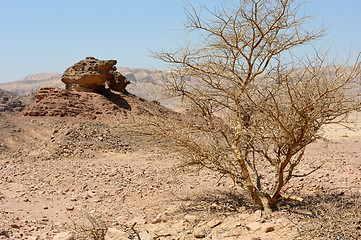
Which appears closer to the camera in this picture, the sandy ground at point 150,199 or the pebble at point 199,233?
the pebble at point 199,233

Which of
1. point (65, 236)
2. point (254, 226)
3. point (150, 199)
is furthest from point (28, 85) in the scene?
point (254, 226)

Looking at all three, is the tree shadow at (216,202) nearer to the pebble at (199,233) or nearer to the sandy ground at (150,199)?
the sandy ground at (150,199)

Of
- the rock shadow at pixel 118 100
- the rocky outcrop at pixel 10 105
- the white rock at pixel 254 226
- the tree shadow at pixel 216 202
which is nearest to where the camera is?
the white rock at pixel 254 226

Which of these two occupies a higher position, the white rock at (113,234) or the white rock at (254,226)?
the white rock at (254,226)

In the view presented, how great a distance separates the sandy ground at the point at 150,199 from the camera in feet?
16.8

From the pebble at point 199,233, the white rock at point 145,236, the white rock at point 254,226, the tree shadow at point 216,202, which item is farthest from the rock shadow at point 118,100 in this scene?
the white rock at point 254,226

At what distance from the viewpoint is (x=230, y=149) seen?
219 inches

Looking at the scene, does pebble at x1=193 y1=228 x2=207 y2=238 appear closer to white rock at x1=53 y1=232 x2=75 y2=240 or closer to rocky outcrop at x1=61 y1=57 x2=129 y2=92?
white rock at x1=53 y1=232 x2=75 y2=240

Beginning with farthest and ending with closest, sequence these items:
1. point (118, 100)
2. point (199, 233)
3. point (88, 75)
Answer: point (118, 100)
point (88, 75)
point (199, 233)

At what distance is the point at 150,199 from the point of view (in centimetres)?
720

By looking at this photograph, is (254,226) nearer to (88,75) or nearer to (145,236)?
(145,236)

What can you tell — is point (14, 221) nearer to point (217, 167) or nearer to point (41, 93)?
point (217, 167)

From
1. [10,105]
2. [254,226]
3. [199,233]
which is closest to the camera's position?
[254,226]

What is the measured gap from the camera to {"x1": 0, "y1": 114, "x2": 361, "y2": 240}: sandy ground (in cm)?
513
